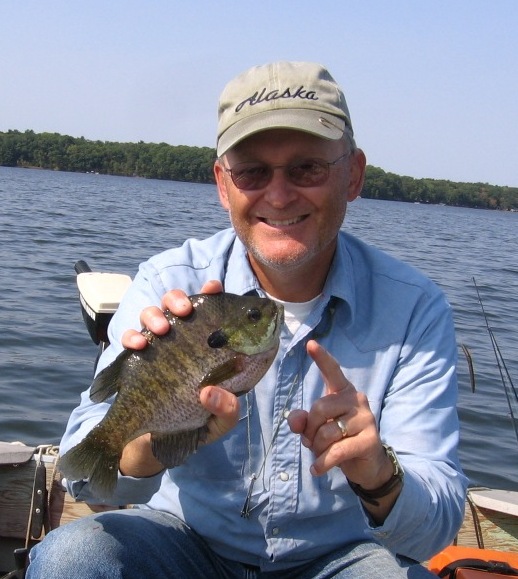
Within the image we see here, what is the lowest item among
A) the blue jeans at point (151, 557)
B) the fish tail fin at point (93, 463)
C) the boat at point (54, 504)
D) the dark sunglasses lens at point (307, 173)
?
the boat at point (54, 504)

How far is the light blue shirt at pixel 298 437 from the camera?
126 inches

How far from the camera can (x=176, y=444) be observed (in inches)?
109

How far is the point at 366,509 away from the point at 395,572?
0.43 metres

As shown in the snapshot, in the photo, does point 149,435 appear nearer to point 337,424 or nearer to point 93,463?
point 93,463

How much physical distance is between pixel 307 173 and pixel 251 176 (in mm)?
243

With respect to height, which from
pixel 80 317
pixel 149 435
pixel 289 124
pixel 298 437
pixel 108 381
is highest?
pixel 289 124

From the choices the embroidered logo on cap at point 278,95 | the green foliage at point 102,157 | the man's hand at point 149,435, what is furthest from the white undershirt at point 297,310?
the green foliage at point 102,157

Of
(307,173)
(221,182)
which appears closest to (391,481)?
(307,173)

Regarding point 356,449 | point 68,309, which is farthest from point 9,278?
point 356,449

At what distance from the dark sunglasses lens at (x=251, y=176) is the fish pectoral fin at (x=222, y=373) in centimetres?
102

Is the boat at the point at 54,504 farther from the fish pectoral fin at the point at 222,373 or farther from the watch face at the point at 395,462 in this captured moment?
the fish pectoral fin at the point at 222,373

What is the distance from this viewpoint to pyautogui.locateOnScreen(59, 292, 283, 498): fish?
2.59 metres

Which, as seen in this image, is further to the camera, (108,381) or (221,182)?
(221,182)

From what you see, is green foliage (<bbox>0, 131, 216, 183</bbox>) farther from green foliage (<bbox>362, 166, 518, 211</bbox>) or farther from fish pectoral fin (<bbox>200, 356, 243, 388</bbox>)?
fish pectoral fin (<bbox>200, 356, 243, 388</bbox>)
